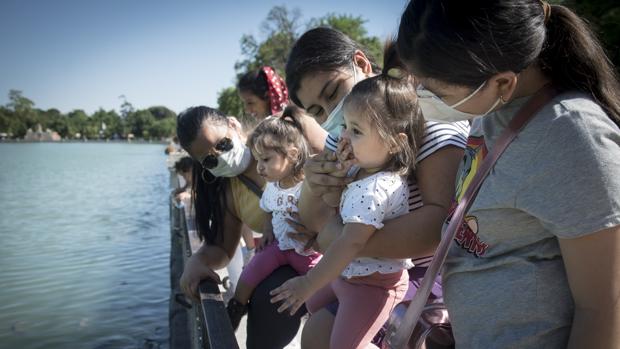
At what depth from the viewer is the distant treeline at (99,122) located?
114 metres

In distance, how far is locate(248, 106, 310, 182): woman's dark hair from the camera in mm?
2623

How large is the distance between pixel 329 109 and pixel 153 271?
8.72 meters

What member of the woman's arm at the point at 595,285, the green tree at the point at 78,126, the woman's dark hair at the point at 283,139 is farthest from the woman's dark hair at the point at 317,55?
A: the green tree at the point at 78,126

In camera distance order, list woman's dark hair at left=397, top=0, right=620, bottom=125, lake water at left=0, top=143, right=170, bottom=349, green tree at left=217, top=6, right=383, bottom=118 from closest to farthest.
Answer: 1. woman's dark hair at left=397, top=0, right=620, bottom=125
2. lake water at left=0, top=143, right=170, bottom=349
3. green tree at left=217, top=6, right=383, bottom=118

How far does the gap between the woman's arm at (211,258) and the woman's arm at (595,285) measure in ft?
6.68

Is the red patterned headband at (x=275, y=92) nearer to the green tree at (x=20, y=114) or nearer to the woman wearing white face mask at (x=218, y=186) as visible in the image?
the woman wearing white face mask at (x=218, y=186)

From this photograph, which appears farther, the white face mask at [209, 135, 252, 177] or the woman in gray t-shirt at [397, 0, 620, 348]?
the white face mask at [209, 135, 252, 177]

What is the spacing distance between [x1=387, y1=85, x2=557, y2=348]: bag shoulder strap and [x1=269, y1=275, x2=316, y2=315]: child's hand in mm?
486

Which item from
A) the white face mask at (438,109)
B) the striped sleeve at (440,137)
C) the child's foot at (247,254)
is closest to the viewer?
the white face mask at (438,109)

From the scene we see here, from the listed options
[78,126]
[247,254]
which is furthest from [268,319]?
[78,126]

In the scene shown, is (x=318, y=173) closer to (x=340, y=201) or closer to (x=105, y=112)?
(x=340, y=201)

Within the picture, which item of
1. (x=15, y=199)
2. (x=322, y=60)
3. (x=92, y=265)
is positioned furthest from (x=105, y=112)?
(x=322, y=60)

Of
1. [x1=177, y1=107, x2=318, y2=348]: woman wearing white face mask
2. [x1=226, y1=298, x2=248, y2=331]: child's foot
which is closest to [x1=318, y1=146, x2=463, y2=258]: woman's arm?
[x1=226, y1=298, x2=248, y2=331]: child's foot

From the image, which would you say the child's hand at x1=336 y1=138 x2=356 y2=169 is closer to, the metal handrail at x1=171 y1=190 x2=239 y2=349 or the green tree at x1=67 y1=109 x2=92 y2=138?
the metal handrail at x1=171 y1=190 x2=239 y2=349
